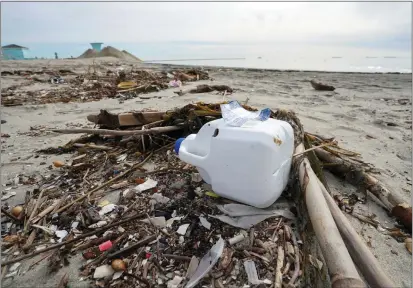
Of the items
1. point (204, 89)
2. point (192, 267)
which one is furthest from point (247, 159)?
point (204, 89)

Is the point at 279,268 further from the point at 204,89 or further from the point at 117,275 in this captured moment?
the point at 204,89

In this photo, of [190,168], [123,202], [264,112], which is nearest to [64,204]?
[123,202]

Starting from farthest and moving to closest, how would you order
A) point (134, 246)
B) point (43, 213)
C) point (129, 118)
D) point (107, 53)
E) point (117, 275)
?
point (107, 53) < point (129, 118) < point (43, 213) < point (134, 246) < point (117, 275)

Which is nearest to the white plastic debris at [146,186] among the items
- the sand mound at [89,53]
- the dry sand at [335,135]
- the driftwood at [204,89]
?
the dry sand at [335,135]

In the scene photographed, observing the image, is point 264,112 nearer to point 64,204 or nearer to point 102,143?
point 64,204

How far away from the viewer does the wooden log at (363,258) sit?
0.93 metres

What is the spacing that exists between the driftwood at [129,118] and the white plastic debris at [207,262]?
1.52 metres

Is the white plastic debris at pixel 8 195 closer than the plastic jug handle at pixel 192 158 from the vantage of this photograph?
No

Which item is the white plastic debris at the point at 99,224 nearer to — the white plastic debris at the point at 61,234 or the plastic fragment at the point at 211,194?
the white plastic debris at the point at 61,234

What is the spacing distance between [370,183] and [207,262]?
4.27ft

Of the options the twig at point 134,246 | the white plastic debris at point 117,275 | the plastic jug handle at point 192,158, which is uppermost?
the plastic jug handle at point 192,158

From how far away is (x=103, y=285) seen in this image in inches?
42.4

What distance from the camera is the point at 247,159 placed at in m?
1.31

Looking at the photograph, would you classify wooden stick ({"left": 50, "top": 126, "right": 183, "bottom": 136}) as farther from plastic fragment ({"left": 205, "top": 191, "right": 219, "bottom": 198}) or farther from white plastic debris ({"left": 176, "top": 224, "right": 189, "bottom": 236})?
white plastic debris ({"left": 176, "top": 224, "right": 189, "bottom": 236})
